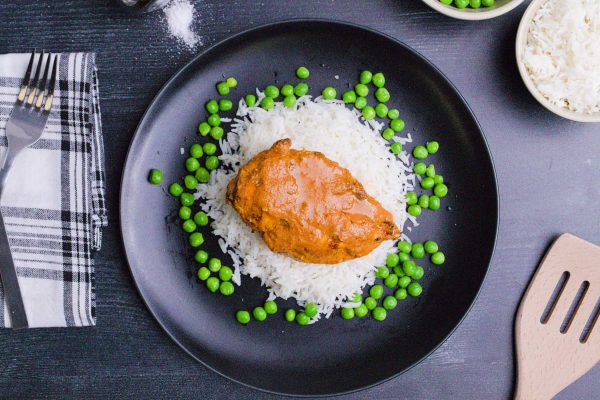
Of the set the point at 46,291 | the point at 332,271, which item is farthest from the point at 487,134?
the point at 46,291

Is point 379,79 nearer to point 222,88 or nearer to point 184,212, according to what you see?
point 222,88

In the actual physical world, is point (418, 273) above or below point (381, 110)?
below

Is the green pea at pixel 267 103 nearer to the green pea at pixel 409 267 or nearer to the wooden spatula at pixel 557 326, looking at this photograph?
the green pea at pixel 409 267

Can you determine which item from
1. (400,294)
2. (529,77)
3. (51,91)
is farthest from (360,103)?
(51,91)

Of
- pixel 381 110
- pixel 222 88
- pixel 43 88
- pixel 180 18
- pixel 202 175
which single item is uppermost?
pixel 43 88

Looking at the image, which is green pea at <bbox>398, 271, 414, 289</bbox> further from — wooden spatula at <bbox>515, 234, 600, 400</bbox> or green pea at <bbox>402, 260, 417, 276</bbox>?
wooden spatula at <bbox>515, 234, 600, 400</bbox>

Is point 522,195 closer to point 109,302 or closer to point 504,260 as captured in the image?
point 504,260
